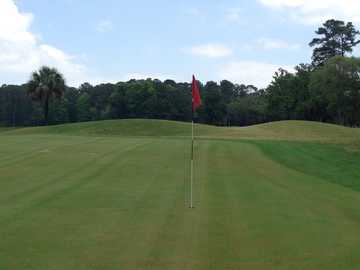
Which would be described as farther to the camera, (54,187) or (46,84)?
(46,84)

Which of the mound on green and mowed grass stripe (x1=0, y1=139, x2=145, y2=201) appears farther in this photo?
the mound on green

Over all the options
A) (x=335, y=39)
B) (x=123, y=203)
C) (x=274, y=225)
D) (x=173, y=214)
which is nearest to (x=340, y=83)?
(x=335, y=39)

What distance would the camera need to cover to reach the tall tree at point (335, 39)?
104 metres

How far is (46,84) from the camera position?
75.8 meters

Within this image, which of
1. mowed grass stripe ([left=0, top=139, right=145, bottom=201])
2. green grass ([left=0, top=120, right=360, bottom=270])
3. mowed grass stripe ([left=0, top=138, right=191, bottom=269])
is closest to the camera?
green grass ([left=0, top=120, right=360, bottom=270])

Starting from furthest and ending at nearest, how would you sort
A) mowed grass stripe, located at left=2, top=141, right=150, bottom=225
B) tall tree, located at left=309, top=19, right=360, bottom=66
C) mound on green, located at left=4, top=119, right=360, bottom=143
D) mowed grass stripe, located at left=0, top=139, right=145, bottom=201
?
tall tree, located at left=309, top=19, right=360, bottom=66, mound on green, located at left=4, top=119, right=360, bottom=143, mowed grass stripe, located at left=0, top=139, right=145, bottom=201, mowed grass stripe, located at left=2, top=141, right=150, bottom=225

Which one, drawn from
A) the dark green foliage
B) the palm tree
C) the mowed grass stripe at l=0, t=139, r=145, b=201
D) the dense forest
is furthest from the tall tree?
the mowed grass stripe at l=0, t=139, r=145, b=201

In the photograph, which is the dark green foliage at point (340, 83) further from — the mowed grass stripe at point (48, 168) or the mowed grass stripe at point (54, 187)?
the mowed grass stripe at point (54, 187)

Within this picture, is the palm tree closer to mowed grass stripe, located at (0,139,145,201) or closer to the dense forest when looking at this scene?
the dense forest

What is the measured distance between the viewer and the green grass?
7.69 m

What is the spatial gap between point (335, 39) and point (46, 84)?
199ft

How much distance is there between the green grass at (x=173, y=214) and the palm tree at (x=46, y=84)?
180ft

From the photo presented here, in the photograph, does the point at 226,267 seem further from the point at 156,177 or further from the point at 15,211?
the point at 156,177

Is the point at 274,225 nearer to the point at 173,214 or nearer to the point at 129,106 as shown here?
the point at 173,214
